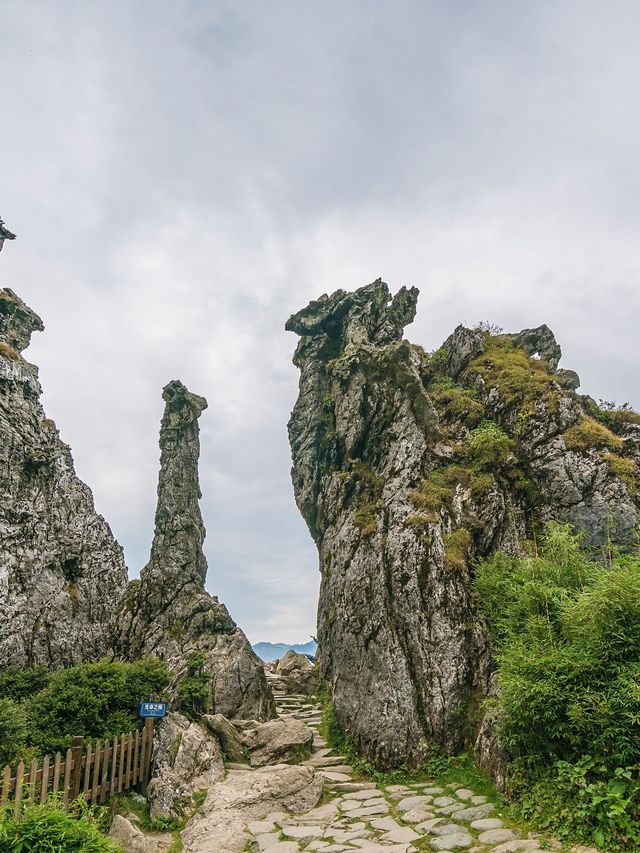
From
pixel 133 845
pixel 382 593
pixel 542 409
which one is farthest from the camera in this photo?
pixel 542 409

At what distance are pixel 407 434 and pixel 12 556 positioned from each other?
48.2 feet

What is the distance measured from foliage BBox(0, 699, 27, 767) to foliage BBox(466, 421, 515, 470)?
45.0 feet

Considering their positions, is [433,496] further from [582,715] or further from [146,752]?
[146,752]

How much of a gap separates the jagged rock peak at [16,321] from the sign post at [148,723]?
19.9 meters

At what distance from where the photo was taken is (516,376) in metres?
18.7

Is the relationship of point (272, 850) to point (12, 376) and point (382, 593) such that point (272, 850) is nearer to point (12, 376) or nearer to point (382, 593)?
point (382, 593)

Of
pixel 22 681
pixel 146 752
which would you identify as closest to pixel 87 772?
pixel 146 752

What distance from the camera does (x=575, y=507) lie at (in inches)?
565

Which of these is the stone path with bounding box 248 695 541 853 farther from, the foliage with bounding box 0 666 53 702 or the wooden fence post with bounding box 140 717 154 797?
the foliage with bounding box 0 666 53 702

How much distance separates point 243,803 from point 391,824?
305cm

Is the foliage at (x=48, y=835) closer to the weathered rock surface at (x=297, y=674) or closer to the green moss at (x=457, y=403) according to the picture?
the green moss at (x=457, y=403)

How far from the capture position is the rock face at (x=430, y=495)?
12.5 meters

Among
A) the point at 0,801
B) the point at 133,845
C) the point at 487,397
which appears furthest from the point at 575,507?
the point at 0,801

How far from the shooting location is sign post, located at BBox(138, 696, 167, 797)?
1119 cm
